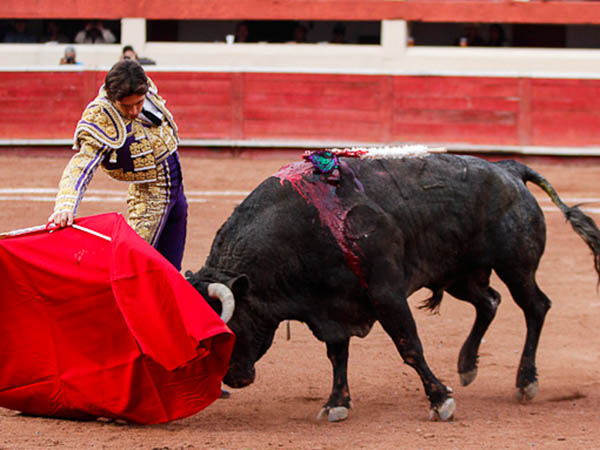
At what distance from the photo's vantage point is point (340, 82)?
11750 millimetres

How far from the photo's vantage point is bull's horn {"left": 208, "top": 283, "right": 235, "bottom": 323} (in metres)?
3.43

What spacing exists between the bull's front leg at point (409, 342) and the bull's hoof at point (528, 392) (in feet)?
1.56

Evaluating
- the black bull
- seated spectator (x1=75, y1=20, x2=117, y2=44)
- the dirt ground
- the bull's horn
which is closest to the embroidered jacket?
the black bull

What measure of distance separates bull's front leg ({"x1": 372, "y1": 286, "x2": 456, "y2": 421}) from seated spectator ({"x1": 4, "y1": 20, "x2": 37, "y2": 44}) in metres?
10.6

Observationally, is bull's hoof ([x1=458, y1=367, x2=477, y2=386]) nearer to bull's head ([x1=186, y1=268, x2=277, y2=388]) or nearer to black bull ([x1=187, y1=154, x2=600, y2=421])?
black bull ([x1=187, y1=154, x2=600, y2=421])

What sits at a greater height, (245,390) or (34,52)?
(34,52)

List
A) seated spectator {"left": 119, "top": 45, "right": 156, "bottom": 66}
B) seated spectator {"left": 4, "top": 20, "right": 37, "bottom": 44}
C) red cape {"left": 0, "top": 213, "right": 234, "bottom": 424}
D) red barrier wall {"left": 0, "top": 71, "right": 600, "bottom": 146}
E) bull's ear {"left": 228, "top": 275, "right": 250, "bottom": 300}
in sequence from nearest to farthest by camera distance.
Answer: red cape {"left": 0, "top": 213, "right": 234, "bottom": 424}, bull's ear {"left": 228, "top": 275, "right": 250, "bottom": 300}, seated spectator {"left": 119, "top": 45, "right": 156, "bottom": 66}, red barrier wall {"left": 0, "top": 71, "right": 600, "bottom": 146}, seated spectator {"left": 4, "top": 20, "right": 37, "bottom": 44}

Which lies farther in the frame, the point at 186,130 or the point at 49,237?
the point at 186,130

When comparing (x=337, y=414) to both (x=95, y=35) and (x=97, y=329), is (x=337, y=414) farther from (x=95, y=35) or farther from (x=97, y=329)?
(x=95, y=35)

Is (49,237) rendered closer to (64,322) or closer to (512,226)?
(64,322)

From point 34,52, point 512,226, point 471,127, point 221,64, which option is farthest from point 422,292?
point 34,52

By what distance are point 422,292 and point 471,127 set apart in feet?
19.0

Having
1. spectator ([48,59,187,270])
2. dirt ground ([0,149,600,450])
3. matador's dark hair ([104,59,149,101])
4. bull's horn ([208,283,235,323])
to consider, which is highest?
matador's dark hair ([104,59,149,101])

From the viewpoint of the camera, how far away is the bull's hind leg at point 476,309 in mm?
4266
